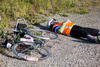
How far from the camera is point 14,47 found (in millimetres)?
3678

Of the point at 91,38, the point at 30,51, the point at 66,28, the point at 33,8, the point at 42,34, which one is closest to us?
the point at 30,51

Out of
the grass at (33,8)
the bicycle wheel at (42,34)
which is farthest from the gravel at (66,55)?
the grass at (33,8)

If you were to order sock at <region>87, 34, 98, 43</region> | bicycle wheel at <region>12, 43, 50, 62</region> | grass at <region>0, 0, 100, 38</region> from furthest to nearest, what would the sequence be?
grass at <region>0, 0, 100, 38</region> → sock at <region>87, 34, 98, 43</region> → bicycle wheel at <region>12, 43, 50, 62</region>

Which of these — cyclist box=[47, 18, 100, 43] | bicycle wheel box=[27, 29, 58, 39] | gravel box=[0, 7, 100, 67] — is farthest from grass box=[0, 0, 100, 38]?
gravel box=[0, 7, 100, 67]

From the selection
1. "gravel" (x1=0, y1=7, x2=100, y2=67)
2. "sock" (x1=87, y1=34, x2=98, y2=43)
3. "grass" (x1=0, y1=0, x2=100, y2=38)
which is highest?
"grass" (x1=0, y1=0, x2=100, y2=38)

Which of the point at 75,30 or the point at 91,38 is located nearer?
the point at 91,38

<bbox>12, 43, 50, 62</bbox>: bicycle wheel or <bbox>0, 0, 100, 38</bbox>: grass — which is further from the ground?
<bbox>0, 0, 100, 38</bbox>: grass

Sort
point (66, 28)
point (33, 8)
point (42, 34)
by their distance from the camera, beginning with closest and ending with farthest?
1. point (42, 34)
2. point (66, 28)
3. point (33, 8)

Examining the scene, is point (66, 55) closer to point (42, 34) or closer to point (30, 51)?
point (30, 51)

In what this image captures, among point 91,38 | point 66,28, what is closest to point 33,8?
point 66,28

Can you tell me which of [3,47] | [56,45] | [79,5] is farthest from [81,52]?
[79,5]

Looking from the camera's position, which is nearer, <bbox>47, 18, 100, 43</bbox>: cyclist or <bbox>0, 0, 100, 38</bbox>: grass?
<bbox>47, 18, 100, 43</bbox>: cyclist

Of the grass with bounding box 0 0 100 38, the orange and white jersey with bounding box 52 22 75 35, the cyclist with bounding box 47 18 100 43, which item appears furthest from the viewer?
the grass with bounding box 0 0 100 38

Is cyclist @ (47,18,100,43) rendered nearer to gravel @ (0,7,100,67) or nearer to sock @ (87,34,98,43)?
sock @ (87,34,98,43)
